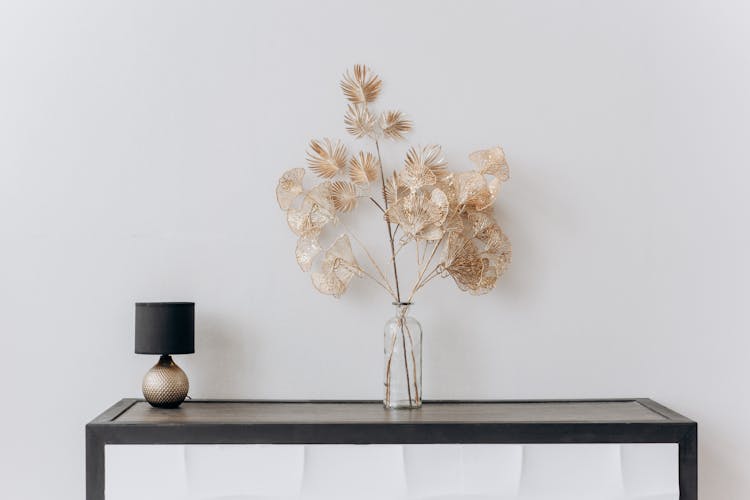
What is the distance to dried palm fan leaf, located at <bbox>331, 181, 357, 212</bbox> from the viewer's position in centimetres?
233

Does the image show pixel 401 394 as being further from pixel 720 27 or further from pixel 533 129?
pixel 720 27

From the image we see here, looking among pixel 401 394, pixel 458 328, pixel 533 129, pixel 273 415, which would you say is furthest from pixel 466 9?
pixel 273 415

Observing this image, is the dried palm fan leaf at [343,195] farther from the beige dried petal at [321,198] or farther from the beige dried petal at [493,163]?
the beige dried petal at [493,163]

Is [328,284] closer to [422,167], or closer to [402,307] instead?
[402,307]

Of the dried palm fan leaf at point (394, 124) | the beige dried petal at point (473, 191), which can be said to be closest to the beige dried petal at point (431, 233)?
the beige dried petal at point (473, 191)

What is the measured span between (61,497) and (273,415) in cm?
80

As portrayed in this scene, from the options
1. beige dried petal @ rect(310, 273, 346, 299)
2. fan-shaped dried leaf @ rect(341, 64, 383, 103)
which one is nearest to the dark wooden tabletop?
beige dried petal @ rect(310, 273, 346, 299)

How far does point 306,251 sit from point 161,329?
475 mm

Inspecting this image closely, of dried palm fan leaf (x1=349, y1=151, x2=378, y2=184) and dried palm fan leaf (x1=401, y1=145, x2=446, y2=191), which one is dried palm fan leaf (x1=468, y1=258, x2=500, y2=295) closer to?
dried palm fan leaf (x1=401, y1=145, x2=446, y2=191)

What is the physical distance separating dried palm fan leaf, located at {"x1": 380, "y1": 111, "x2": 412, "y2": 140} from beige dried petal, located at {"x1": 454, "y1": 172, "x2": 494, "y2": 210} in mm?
248

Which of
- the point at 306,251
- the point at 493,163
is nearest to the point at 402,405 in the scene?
the point at 306,251

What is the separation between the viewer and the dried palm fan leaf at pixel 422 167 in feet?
7.41

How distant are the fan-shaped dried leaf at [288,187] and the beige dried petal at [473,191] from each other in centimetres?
47

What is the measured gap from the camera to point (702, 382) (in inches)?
94.4
